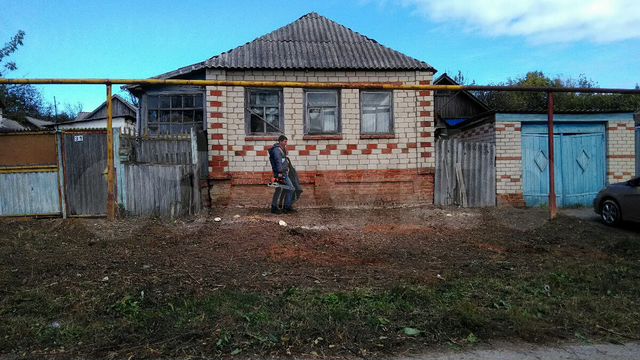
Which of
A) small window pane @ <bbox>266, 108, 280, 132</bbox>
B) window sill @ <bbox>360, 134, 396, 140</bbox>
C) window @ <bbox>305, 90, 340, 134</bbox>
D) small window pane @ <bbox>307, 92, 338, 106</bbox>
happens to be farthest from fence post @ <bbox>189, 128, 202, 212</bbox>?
window sill @ <bbox>360, 134, 396, 140</bbox>

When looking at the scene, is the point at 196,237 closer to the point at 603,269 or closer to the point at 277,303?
the point at 277,303

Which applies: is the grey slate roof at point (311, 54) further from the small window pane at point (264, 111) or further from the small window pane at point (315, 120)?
the small window pane at point (315, 120)

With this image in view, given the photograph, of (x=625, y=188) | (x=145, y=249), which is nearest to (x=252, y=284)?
(x=145, y=249)

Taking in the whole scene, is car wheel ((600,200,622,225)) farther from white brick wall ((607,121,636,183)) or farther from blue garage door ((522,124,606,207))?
white brick wall ((607,121,636,183))

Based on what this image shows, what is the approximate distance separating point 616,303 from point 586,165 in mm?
8364

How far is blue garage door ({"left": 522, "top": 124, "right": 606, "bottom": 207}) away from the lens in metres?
11.4

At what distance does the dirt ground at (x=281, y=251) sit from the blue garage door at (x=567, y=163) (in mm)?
1893

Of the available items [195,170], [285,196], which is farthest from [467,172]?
[195,170]

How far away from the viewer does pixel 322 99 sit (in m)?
11.1

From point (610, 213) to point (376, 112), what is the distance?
545cm

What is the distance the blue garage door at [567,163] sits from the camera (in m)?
11.4

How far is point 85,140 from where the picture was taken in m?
8.65

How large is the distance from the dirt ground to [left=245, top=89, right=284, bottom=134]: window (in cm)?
236

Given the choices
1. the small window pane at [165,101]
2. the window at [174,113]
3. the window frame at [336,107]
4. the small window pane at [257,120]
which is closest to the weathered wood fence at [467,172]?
the window frame at [336,107]
